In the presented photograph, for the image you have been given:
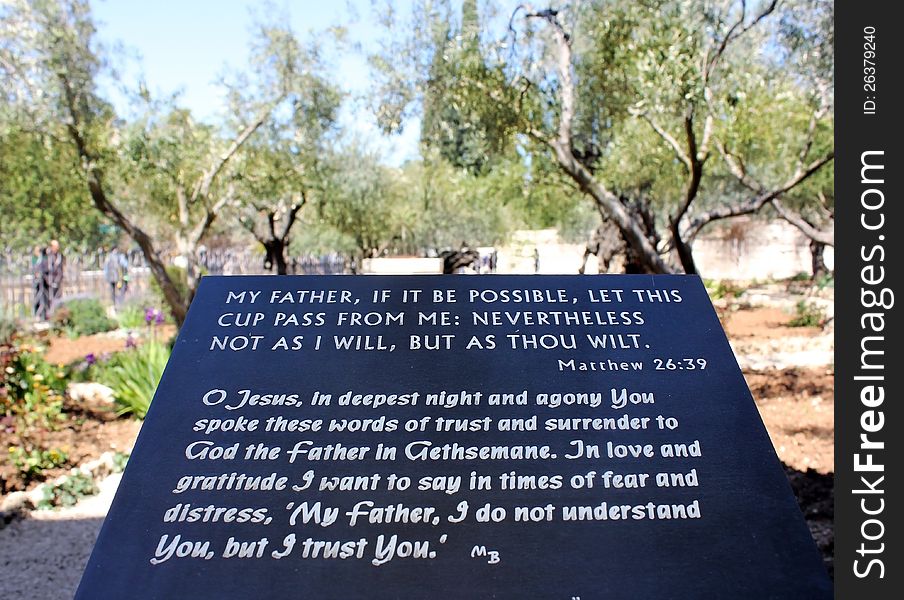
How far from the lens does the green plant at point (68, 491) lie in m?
5.34

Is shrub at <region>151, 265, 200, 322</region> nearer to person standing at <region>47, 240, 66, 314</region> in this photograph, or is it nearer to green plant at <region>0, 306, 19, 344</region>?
person standing at <region>47, 240, 66, 314</region>

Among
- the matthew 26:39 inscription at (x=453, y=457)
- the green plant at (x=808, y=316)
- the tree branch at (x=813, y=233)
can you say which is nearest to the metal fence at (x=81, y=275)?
the tree branch at (x=813, y=233)

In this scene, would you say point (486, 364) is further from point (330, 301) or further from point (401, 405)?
point (330, 301)


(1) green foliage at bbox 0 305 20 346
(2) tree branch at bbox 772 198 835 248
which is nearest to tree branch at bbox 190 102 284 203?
(1) green foliage at bbox 0 305 20 346

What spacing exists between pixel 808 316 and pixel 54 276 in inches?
655

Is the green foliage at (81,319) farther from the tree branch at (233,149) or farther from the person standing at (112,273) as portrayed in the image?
the tree branch at (233,149)

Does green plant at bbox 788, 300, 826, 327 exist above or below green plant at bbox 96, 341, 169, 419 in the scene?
A: above

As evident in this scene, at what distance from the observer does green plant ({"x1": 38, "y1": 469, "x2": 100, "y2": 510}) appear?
534 centimetres

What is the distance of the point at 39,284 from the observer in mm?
15898

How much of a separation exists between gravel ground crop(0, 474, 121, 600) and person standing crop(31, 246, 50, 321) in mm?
12161

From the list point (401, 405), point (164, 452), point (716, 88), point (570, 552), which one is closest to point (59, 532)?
point (164, 452)

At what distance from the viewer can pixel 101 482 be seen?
5.82 metres

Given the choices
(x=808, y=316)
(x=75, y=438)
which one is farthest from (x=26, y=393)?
(x=808, y=316)

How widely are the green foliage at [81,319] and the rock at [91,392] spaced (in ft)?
19.3
